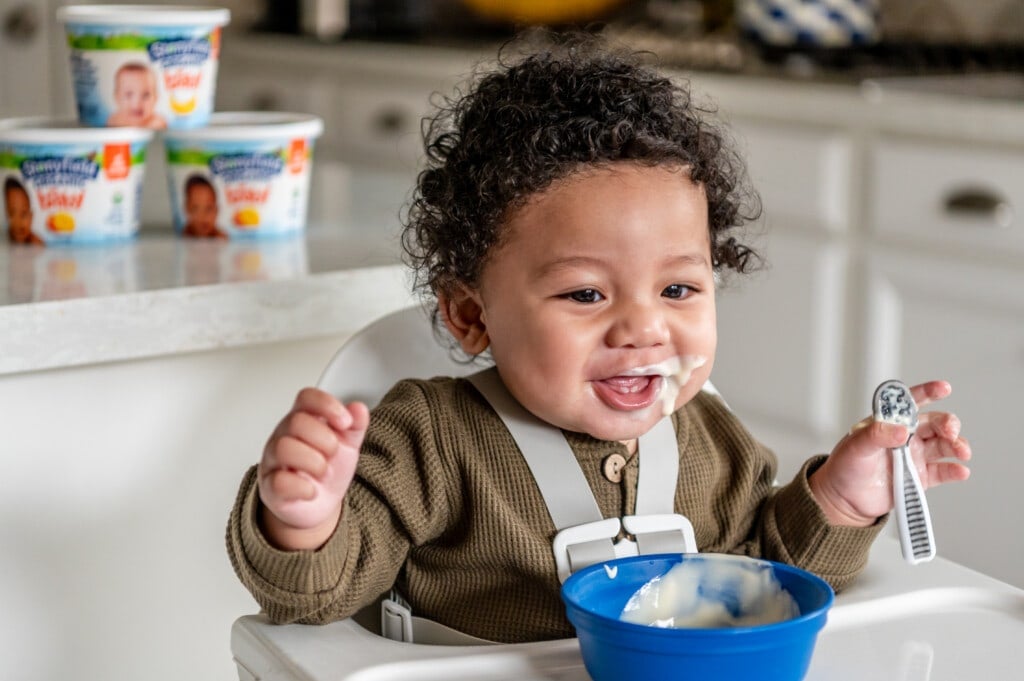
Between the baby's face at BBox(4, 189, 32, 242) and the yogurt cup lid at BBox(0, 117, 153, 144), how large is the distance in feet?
0.17

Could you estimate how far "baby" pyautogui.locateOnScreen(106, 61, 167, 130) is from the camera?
142 centimetres

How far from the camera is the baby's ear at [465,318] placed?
3.25 feet

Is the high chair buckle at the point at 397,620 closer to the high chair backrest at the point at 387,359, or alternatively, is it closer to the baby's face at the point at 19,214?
the high chair backrest at the point at 387,359

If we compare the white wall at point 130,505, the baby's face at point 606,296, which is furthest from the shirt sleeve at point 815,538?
the white wall at point 130,505

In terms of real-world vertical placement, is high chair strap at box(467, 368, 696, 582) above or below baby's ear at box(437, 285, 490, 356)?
below

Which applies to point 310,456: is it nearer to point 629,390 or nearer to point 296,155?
point 629,390

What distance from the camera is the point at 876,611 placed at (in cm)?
89

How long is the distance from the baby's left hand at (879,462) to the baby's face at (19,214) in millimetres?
792

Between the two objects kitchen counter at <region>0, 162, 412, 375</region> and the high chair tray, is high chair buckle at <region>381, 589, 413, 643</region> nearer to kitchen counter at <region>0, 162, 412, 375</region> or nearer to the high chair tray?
the high chair tray

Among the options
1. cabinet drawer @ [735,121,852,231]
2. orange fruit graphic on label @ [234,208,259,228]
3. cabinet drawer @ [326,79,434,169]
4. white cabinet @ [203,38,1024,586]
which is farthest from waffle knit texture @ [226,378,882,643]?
cabinet drawer @ [326,79,434,169]

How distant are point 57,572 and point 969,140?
145cm

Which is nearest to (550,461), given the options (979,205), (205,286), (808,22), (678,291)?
(678,291)

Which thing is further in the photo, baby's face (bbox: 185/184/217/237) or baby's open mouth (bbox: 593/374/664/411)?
baby's face (bbox: 185/184/217/237)

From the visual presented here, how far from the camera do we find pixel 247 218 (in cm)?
140
